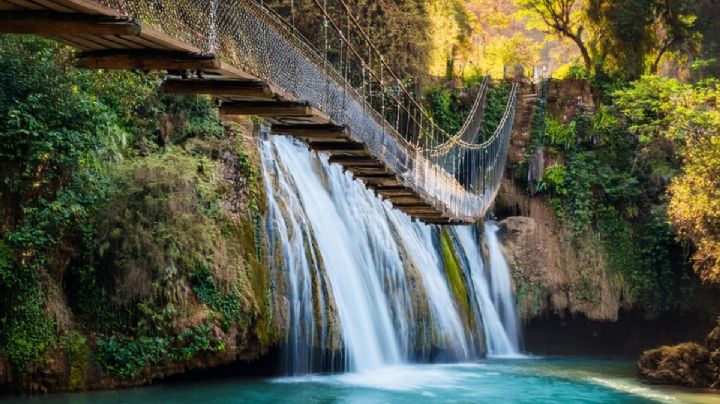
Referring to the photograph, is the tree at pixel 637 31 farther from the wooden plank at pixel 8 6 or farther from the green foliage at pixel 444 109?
the wooden plank at pixel 8 6

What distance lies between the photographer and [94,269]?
39.2ft

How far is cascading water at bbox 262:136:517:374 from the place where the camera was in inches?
550

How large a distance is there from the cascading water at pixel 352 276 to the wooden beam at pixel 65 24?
28.7ft

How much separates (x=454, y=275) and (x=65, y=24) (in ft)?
48.2

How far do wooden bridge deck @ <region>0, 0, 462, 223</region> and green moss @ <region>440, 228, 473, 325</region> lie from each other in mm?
9379

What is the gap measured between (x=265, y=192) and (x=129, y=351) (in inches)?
146

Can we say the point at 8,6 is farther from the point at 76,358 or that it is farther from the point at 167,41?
the point at 76,358

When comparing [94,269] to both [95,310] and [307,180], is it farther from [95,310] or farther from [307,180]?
[307,180]

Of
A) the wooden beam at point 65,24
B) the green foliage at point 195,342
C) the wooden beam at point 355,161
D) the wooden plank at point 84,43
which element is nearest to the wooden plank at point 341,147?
the wooden beam at point 355,161

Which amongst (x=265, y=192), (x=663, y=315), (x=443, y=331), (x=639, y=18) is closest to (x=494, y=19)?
(x=639, y=18)

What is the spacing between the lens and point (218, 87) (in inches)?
284

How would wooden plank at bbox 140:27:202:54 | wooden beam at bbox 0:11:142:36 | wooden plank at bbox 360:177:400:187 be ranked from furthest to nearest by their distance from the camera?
wooden plank at bbox 360:177:400:187, wooden plank at bbox 140:27:202:54, wooden beam at bbox 0:11:142:36

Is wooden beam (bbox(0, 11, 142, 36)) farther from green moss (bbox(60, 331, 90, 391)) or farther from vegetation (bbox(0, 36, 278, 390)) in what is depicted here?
green moss (bbox(60, 331, 90, 391))

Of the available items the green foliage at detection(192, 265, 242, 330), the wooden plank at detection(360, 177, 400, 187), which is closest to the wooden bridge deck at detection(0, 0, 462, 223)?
the wooden plank at detection(360, 177, 400, 187)
